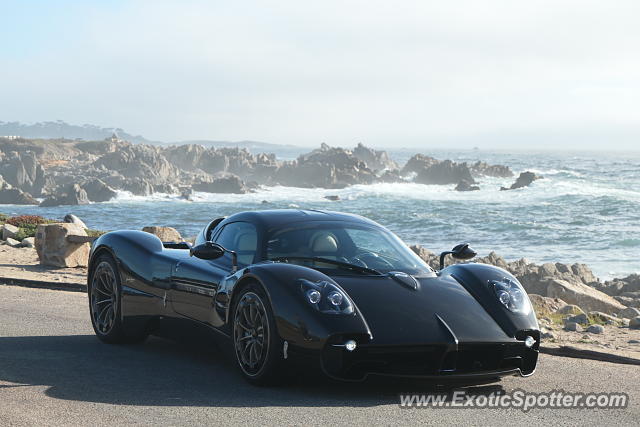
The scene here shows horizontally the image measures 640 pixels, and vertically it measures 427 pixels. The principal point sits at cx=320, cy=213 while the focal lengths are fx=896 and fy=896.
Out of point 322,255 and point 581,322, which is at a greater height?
point 322,255

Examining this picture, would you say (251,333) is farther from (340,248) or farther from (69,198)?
(69,198)

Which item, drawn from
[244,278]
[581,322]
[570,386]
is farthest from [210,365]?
[581,322]

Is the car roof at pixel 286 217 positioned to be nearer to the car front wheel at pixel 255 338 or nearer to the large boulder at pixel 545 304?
the car front wheel at pixel 255 338

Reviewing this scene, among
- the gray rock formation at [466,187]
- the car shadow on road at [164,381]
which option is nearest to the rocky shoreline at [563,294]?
the car shadow on road at [164,381]

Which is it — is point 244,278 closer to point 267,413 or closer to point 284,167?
point 267,413

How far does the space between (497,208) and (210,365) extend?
166ft

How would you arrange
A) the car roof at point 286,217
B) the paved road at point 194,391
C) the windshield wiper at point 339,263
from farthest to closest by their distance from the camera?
1. the car roof at point 286,217
2. the windshield wiper at point 339,263
3. the paved road at point 194,391

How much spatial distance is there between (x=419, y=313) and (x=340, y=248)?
1.19 meters

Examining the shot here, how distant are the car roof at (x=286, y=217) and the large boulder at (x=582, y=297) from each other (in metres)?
8.90

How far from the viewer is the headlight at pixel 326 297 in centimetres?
605

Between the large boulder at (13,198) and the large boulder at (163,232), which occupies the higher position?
the large boulder at (163,232)

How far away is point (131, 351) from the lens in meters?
7.97

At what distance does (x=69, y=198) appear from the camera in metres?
66.4

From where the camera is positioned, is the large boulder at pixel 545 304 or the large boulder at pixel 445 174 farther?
the large boulder at pixel 445 174
